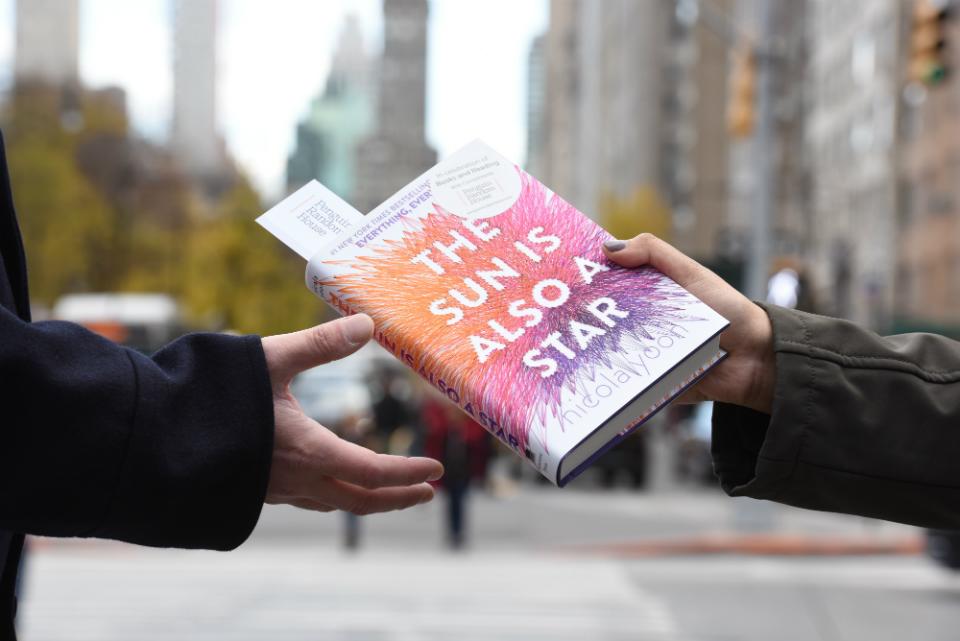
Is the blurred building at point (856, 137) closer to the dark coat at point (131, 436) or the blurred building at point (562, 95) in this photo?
the dark coat at point (131, 436)

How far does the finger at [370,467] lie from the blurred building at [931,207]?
3796 centimetres

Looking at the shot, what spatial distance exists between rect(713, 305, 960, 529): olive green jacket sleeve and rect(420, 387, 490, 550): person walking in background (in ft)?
47.1

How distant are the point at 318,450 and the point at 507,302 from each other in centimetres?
34

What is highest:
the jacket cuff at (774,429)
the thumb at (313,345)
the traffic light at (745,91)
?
the thumb at (313,345)

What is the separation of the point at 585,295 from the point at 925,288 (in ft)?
151

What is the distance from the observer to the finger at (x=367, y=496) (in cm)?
211

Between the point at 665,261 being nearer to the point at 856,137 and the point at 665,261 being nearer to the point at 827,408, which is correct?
the point at 827,408

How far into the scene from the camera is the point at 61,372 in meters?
1.77

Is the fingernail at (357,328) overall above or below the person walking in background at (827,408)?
above

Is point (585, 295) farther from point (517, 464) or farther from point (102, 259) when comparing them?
point (102, 259)

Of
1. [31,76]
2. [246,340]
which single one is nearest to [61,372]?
[246,340]

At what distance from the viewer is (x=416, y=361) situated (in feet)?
6.82

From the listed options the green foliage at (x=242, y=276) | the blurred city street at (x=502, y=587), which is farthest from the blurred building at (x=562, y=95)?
the blurred city street at (x=502, y=587)

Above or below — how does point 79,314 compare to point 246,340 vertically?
below
